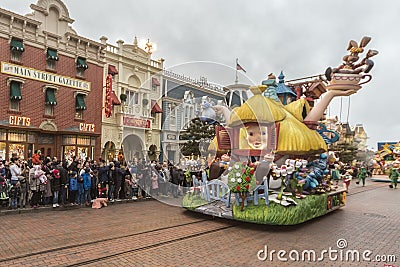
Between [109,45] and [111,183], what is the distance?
1435 cm

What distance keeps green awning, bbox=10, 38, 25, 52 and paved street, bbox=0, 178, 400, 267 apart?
11.9 m

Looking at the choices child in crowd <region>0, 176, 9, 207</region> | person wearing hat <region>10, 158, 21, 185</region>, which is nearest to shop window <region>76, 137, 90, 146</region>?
person wearing hat <region>10, 158, 21, 185</region>

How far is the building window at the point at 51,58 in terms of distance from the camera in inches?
756

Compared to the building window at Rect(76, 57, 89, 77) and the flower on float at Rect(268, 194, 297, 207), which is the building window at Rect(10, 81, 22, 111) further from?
the flower on float at Rect(268, 194, 297, 207)

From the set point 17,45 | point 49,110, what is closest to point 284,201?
point 49,110

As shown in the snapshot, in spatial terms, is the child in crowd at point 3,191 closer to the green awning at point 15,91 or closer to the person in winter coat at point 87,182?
the person in winter coat at point 87,182

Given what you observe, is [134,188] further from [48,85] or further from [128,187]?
[48,85]

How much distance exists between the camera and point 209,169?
408 inches

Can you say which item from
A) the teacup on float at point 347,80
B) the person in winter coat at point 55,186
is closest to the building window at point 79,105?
the person in winter coat at point 55,186

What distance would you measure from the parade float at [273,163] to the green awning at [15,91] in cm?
1238

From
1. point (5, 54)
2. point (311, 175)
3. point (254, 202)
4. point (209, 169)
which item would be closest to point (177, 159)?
point (209, 169)

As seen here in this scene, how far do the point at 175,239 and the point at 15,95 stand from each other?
48.7ft

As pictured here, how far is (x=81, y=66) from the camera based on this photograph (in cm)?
2084

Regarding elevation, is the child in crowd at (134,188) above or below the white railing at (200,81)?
below
